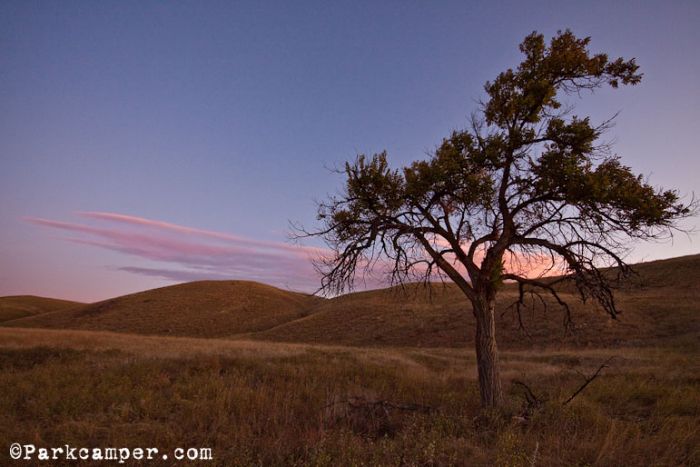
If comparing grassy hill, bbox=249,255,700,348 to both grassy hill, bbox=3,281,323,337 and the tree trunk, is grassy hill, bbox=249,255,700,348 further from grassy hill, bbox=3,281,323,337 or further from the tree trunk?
the tree trunk

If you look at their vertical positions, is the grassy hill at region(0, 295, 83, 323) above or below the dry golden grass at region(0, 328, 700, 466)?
above

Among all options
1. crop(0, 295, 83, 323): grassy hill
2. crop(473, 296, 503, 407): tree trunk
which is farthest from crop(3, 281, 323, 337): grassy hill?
crop(473, 296, 503, 407): tree trunk

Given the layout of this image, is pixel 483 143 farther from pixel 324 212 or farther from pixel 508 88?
pixel 324 212

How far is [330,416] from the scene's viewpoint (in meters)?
8.54

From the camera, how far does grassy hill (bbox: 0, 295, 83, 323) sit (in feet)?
297

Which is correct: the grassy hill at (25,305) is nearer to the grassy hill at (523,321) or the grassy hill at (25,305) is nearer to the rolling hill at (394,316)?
the rolling hill at (394,316)

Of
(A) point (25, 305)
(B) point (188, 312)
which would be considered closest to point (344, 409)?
(B) point (188, 312)

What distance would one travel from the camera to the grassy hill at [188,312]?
6012 centimetres

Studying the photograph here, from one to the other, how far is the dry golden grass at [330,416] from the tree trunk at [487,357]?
51cm

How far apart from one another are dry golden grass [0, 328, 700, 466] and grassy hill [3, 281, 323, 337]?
47306mm

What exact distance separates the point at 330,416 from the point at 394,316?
41235mm

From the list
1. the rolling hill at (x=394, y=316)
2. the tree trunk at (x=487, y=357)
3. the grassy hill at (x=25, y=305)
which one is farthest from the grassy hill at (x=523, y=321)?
the grassy hill at (x=25, y=305)

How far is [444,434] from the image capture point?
7.18m

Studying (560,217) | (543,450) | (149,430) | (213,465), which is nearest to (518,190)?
(560,217)
